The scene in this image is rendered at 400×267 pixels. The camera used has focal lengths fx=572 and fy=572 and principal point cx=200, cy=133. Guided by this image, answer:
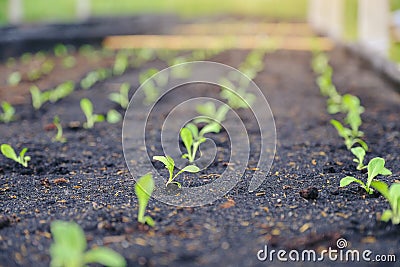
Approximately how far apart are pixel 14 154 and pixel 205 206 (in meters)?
0.96

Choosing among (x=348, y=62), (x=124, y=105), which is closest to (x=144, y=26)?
(x=348, y=62)

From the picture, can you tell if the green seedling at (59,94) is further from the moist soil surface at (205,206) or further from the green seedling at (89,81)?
the moist soil surface at (205,206)

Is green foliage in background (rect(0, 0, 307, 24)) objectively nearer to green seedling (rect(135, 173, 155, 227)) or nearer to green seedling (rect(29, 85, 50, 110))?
green seedling (rect(29, 85, 50, 110))

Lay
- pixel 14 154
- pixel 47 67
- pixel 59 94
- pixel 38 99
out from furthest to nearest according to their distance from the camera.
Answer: pixel 47 67 → pixel 59 94 → pixel 38 99 → pixel 14 154

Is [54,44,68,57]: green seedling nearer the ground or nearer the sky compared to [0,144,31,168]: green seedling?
nearer the sky

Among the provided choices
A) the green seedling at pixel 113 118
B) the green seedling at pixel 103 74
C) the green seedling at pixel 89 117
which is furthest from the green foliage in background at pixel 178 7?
the green seedling at pixel 89 117

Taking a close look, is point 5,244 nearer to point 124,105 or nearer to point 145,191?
point 145,191

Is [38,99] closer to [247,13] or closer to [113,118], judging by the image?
[113,118]

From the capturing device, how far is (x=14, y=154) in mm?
2359

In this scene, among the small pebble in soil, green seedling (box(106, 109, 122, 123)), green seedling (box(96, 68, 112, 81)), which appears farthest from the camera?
green seedling (box(96, 68, 112, 81))

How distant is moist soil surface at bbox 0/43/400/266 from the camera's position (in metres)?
1.52

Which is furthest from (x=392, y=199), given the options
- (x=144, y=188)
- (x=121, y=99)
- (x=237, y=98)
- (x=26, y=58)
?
(x=26, y=58)

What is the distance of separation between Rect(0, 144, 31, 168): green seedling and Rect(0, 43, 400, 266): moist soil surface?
3 centimetres

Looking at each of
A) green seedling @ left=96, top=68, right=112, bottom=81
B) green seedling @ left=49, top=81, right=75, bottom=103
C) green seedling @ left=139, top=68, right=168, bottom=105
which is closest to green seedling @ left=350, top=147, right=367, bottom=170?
green seedling @ left=139, top=68, right=168, bottom=105
